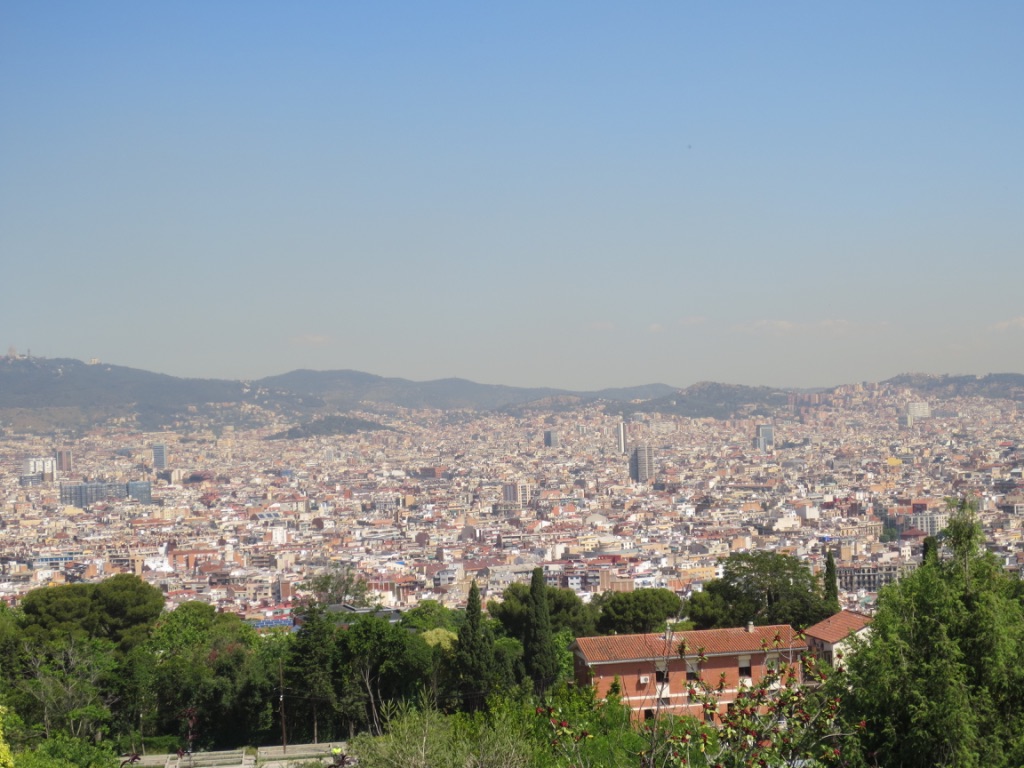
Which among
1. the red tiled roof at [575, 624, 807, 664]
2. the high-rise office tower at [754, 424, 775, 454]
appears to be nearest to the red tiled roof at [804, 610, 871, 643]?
the red tiled roof at [575, 624, 807, 664]

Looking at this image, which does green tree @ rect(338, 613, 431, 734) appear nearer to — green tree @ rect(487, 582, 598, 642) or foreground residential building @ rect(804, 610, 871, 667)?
green tree @ rect(487, 582, 598, 642)

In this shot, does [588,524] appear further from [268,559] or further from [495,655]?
[495,655]

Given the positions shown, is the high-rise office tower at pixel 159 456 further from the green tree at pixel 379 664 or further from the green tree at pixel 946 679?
the green tree at pixel 946 679

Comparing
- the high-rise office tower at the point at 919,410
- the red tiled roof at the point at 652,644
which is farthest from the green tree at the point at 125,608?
the high-rise office tower at the point at 919,410

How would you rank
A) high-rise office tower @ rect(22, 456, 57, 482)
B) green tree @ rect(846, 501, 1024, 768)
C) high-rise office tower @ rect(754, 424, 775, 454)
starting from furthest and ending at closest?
high-rise office tower @ rect(754, 424, 775, 454), high-rise office tower @ rect(22, 456, 57, 482), green tree @ rect(846, 501, 1024, 768)

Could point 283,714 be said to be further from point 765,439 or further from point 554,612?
point 765,439
